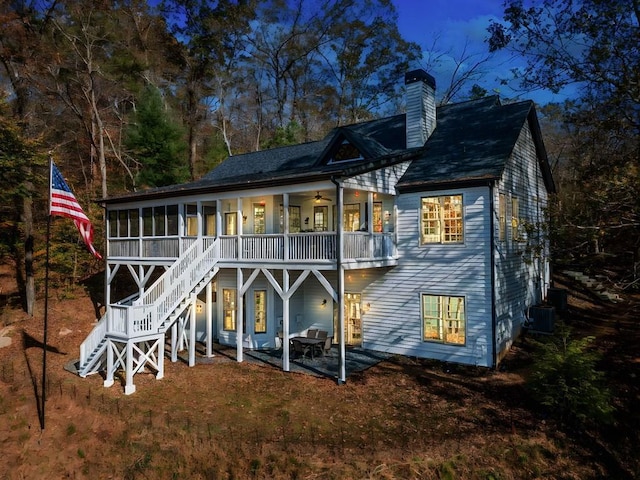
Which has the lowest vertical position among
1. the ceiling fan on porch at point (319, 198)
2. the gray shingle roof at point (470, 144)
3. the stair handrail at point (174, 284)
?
the stair handrail at point (174, 284)

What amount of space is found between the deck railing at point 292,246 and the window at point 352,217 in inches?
66.0

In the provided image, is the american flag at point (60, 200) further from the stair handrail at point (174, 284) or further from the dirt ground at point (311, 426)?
the dirt ground at point (311, 426)

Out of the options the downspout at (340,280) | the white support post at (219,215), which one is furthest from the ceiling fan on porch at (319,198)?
the white support post at (219,215)

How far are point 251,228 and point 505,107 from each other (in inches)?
454

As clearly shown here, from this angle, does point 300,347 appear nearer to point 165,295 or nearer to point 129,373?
point 165,295

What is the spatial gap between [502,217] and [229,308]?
11.1m

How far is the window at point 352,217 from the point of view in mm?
15352

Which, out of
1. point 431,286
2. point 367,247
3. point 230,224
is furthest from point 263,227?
point 431,286

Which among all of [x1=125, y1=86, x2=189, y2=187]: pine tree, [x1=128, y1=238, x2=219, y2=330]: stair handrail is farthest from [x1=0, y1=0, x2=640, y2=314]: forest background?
[x1=128, y1=238, x2=219, y2=330]: stair handrail

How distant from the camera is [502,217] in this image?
1391 cm

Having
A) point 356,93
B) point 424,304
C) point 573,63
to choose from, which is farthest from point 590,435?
point 356,93

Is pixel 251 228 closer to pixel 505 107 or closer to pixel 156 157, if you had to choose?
pixel 505 107

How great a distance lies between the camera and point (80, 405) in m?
11.0

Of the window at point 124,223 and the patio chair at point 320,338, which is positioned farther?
the window at point 124,223
